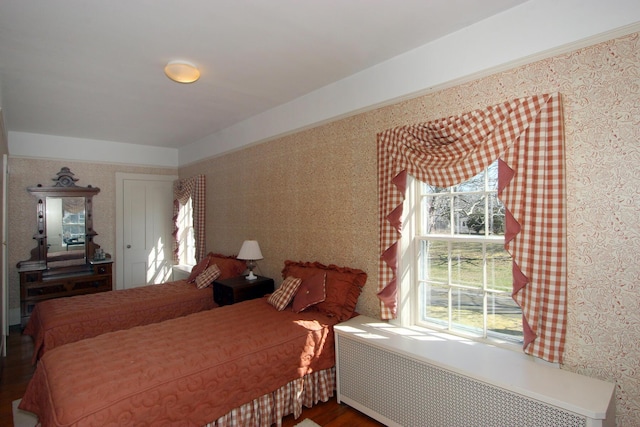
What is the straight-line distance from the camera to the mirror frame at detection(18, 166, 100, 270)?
4656 mm

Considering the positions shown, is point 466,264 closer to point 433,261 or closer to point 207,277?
point 433,261

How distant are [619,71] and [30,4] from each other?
3209 mm

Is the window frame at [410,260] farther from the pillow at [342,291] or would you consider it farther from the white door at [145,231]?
the white door at [145,231]

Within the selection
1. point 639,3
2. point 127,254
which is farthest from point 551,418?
point 127,254

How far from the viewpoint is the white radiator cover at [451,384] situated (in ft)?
5.21

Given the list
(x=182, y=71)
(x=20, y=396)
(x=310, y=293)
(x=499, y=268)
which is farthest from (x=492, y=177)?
(x=20, y=396)

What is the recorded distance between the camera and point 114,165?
5355 mm

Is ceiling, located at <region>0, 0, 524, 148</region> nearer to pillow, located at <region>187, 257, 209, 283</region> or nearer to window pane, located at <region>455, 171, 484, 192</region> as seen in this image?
window pane, located at <region>455, 171, 484, 192</region>

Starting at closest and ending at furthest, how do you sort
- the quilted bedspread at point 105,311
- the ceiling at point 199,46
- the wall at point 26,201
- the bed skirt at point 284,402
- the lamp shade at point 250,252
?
the ceiling at point 199,46, the bed skirt at point 284,402, the quilted bedspread at point 105,311, the lamp shade at point 250,252, the wall at point 26,201

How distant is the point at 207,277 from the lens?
4.16 m

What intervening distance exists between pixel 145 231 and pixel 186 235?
0.66 metres

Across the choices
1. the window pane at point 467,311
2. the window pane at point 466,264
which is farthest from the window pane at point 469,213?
the window pane at point 467,311

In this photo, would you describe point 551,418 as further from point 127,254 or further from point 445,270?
point 127,254

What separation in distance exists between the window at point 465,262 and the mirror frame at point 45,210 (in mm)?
4962
